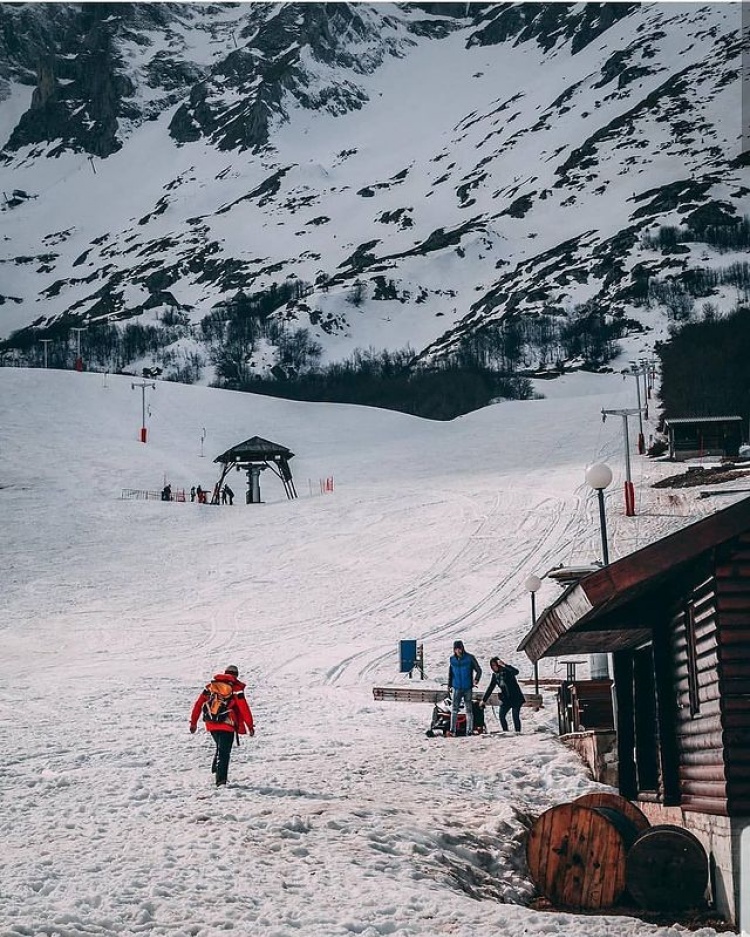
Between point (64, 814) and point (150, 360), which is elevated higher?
point (150, 360)

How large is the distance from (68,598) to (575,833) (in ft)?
80.5

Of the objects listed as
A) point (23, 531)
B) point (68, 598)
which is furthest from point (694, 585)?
point (23, 531)

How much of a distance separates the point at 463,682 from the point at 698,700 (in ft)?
22.9

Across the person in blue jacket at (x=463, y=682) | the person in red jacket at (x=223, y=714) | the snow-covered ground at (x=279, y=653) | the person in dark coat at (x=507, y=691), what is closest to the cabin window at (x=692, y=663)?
the snow-covered ground at (x=279, y=653)

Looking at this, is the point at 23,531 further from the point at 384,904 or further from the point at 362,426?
the point at 384,904

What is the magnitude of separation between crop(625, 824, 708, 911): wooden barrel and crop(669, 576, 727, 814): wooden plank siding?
1.04ft

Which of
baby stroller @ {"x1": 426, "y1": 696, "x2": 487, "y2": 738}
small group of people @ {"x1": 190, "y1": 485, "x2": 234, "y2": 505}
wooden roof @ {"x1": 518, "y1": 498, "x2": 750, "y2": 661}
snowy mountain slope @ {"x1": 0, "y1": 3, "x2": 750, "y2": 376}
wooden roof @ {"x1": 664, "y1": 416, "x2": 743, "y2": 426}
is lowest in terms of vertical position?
baby stroller @ {"x1": 426, "y1": 696, "x2": 487, "y2": 738}

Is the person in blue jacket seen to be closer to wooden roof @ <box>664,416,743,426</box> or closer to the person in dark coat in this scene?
the person in dark coat

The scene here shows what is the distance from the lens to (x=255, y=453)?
51750 mm

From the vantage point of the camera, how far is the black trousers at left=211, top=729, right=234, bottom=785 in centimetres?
1143

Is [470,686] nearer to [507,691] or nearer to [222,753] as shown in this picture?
[507,691]

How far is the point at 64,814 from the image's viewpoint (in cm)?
1034

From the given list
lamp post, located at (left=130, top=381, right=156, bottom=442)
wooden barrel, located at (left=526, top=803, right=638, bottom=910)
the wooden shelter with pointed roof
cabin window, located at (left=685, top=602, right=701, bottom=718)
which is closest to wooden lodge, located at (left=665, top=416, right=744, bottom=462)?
the wooden shelter with pointed roof

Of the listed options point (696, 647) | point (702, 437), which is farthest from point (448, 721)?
point (702, 437)
